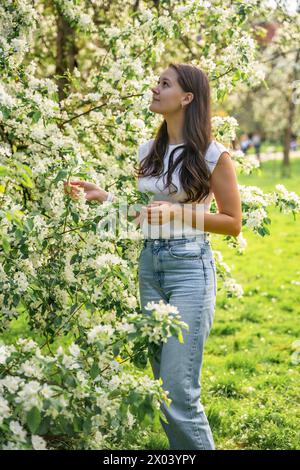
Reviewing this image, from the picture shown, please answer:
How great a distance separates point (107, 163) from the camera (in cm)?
447

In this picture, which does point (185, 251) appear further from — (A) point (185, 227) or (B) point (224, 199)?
(B) point (224, 199)

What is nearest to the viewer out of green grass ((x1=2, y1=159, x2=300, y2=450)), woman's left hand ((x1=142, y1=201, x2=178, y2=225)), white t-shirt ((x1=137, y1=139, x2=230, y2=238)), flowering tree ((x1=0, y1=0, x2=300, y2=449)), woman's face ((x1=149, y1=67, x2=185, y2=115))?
flowering tree ((x1=0, y1=0, x2=300, y2=449))

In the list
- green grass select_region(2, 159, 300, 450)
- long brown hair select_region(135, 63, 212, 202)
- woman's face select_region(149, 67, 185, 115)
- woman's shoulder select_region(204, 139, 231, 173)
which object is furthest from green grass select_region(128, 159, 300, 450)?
woman's face select_region(149, 67, 185, 115)

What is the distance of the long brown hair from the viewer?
2922 mm

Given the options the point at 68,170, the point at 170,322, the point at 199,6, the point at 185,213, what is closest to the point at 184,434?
the point at 170,322

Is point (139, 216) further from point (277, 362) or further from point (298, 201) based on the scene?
point (277, 362)

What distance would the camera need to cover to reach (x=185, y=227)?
290 cm

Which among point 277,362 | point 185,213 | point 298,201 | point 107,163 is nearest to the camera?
point 185,213

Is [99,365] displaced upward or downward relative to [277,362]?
upward

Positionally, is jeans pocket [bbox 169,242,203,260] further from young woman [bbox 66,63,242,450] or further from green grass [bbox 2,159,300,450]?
green grass [bbox 2,159,300,450]

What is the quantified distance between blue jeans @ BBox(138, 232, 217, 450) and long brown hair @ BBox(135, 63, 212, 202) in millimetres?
228

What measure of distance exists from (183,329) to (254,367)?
2.51 meters

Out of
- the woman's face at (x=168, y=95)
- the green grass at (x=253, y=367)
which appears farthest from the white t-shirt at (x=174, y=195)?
the green grass at (x=253, y=367)

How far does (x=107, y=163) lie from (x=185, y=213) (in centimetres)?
170
